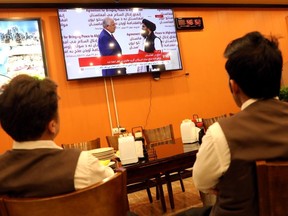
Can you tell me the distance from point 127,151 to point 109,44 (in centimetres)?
247

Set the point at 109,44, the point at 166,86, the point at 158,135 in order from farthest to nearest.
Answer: the point at 166,86 < the point at 109,44 < the point at 158,135

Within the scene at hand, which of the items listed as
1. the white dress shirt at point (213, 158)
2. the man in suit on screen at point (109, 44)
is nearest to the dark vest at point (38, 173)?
the white dress shirt at point (213, 158)

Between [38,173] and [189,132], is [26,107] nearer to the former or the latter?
[38,173]

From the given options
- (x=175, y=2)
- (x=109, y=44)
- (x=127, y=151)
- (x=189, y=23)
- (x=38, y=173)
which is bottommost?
(x=127, y=151)

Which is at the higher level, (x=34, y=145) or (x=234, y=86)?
(x=234, y=86)

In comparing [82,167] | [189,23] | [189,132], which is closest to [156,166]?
[189,132]

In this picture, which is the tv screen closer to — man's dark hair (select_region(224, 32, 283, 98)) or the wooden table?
the wooden table

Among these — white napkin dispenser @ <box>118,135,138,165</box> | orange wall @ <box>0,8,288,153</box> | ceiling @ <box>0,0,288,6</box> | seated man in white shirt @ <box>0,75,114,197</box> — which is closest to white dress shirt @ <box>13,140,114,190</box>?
seated man in white shirt @ <box>0,75,114,197</box>

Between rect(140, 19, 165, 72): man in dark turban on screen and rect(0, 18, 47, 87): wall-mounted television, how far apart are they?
4.31ft

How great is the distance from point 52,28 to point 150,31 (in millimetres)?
1273

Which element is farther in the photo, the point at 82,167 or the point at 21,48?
the point at 21,48

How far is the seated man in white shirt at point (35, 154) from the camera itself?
0.98m

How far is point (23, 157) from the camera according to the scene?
39.6 inches

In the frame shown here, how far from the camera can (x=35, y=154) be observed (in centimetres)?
100
